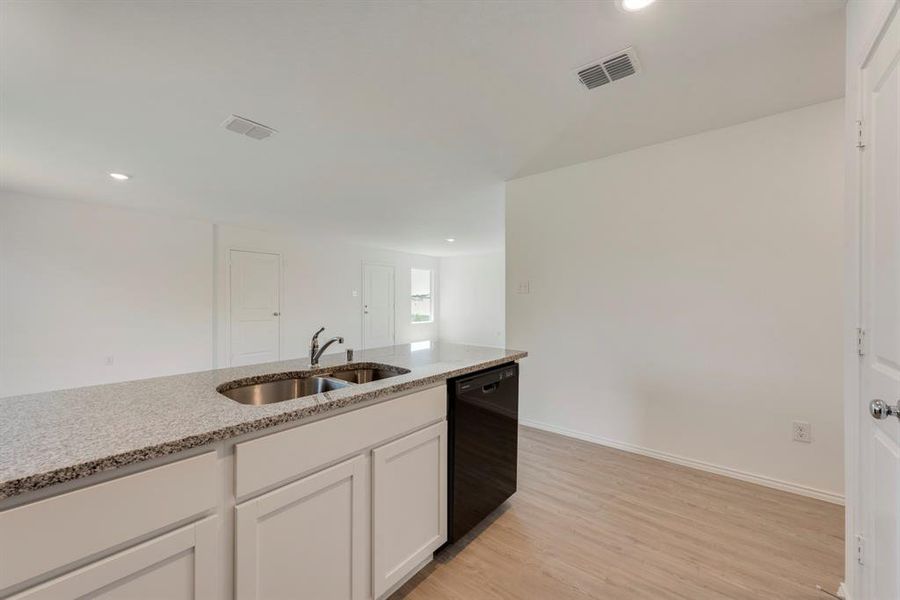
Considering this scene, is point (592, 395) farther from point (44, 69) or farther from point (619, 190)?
point (44, 69)

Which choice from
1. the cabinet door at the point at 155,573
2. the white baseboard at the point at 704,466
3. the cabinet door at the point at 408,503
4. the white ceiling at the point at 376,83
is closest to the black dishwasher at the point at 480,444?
the cabinet door at the point at 408,503

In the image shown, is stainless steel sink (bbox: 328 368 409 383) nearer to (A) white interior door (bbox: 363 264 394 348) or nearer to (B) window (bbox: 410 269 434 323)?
(A) white interior door (bbox: 363 264 394 348)

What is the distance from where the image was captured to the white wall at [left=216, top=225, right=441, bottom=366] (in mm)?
5227

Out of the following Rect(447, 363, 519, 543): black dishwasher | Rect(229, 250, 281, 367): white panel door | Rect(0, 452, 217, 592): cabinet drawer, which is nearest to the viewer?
Rect(0, 452, 217, 592): cabinet drawer

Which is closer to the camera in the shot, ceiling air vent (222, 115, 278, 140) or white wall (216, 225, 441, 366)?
ceiling air vent (222, 115, 278, 140)

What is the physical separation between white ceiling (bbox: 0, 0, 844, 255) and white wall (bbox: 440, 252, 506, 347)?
4858 mm

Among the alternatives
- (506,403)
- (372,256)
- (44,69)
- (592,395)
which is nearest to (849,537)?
(506,403)

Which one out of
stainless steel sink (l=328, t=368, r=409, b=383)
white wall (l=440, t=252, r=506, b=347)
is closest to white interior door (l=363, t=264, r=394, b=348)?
white wall (l=440, t=252, r=506, b=347)

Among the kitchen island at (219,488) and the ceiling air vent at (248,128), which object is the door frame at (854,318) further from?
the ceiling air vent at (248,128)

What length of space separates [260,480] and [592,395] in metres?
2.67

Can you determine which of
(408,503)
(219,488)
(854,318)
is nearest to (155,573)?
(219,488)

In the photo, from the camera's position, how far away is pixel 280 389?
5.35ft

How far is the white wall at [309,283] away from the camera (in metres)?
5.23

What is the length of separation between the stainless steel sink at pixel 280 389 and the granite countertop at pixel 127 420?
58mm
